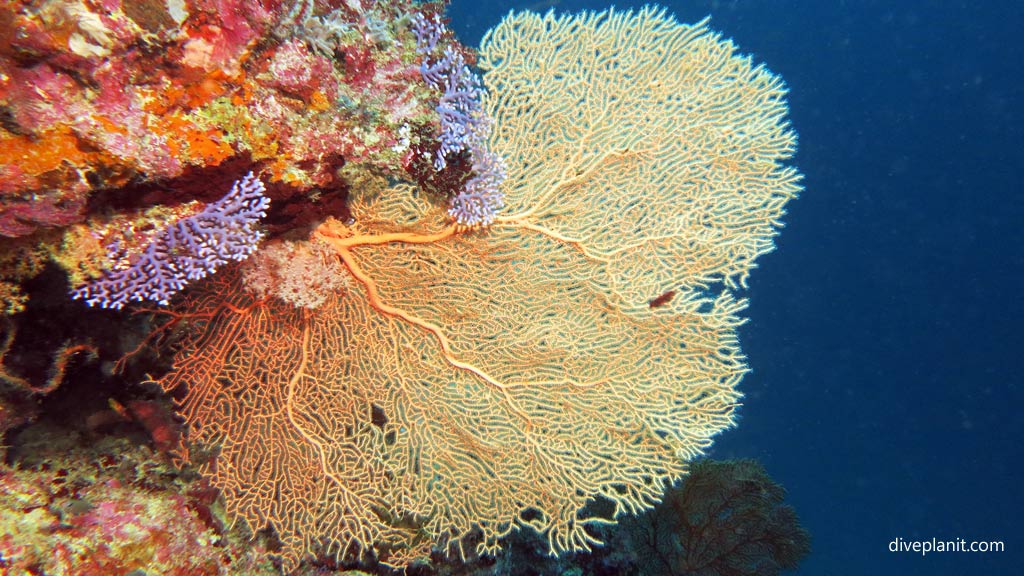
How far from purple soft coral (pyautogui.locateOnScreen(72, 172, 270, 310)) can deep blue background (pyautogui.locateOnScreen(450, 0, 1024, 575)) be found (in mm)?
47221

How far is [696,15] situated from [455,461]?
167 feet

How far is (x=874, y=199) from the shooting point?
4950cm

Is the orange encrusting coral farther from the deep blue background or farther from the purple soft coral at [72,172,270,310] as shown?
the deep blue background

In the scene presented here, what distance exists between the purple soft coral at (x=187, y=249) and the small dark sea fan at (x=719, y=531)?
17.6 ft

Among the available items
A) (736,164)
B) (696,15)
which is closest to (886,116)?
(696,15)

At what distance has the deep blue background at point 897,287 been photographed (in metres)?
44.3

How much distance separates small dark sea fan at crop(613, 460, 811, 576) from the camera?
5.82 meters

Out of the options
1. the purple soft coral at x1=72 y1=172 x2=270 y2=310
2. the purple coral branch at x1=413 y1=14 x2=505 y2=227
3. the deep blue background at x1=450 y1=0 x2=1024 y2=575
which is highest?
the deep blue background at x1=450 y1=0 x2=1024 y2=575

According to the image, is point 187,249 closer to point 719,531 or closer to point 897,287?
point 719,531

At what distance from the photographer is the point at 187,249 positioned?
202 centimetres

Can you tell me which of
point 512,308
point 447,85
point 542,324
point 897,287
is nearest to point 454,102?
point 447,85

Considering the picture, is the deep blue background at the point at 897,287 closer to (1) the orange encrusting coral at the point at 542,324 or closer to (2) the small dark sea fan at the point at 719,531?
(2) the small dark sea fan at the point at 719,531

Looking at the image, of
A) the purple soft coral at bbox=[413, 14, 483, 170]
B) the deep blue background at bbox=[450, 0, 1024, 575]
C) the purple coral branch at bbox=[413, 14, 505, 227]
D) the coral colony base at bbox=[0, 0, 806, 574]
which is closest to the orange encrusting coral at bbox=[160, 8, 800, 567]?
the coral colony base at bbox=[0, 0, 806, 574]

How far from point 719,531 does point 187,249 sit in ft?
21.6
